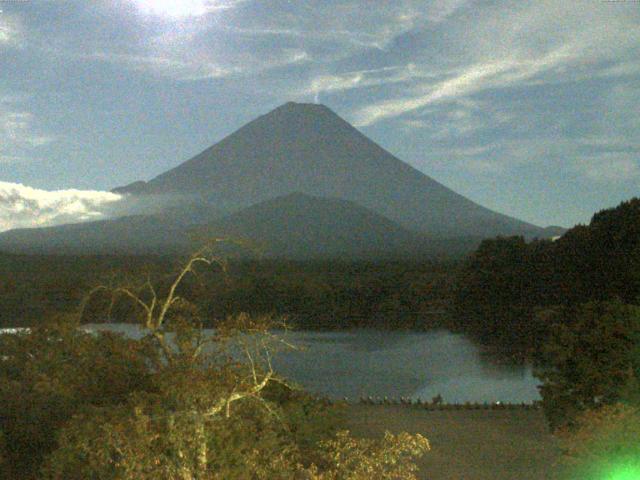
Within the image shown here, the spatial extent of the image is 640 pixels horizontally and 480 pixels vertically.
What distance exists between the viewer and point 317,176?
3221 inches

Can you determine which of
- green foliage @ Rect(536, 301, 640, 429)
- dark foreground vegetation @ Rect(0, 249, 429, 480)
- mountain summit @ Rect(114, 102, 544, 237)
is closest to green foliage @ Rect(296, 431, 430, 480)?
dark foreground vegetation @ Rect(0, 249, 429, 480)

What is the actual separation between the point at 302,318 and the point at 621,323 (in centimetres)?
2453

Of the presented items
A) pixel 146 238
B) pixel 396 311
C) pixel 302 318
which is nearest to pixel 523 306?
pixel 396 311

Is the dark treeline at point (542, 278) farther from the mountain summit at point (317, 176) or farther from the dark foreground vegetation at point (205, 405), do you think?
the mountain summit at point (317, 176)

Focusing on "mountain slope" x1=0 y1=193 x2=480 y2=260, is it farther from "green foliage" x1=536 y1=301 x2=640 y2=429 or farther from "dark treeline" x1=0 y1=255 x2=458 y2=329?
"green foliage" x1=536 y1=301 x2=640 y2=429

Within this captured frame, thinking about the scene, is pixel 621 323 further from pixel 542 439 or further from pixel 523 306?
pixel 523 306

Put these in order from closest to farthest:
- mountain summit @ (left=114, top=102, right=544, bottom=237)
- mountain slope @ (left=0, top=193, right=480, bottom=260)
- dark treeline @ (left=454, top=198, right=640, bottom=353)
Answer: dark treeline @ (left=454, top=198, right=640, bottom=353) → mountain slope @ (left=0, top=193, right=480, bottom=260) → mountain summit @ (left=114, top=102, right=544, bottom=237)

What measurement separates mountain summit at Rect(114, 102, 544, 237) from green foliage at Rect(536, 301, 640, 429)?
2302 inches

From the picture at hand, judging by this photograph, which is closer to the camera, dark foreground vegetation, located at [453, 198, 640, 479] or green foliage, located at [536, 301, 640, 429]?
dark foreground vegetation, located at [453, 198, 640, 479]

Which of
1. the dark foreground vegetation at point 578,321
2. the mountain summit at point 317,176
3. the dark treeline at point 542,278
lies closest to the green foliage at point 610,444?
the dark foreground vegetation at point 578,321

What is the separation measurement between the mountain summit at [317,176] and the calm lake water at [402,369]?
40990mm

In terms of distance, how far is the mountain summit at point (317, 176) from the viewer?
7400 centimetres

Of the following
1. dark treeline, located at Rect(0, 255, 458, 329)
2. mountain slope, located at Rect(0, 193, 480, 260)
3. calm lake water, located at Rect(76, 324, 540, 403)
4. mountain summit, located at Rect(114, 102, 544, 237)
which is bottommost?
calm lake water, located at Rect(76, 324, 540, 403)

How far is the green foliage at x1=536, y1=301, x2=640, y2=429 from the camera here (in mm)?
10133
